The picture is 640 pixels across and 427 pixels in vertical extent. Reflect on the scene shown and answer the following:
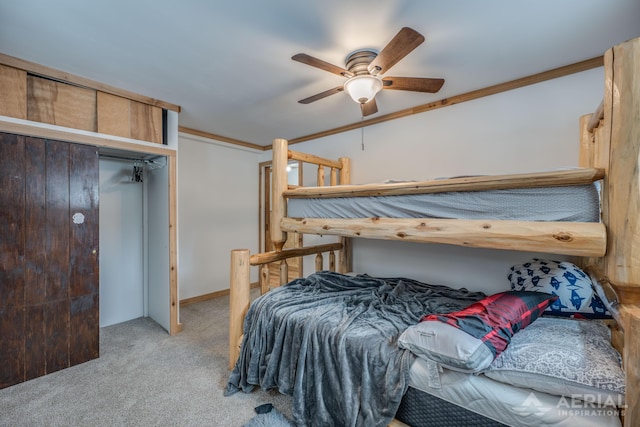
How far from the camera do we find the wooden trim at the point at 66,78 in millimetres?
1950

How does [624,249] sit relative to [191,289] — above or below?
above

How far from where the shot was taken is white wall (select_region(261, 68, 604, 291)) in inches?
82.4

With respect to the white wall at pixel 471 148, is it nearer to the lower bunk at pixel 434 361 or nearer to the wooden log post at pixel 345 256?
the wooden log post at pixel 345 256

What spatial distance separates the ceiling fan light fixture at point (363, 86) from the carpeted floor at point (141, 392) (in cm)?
207

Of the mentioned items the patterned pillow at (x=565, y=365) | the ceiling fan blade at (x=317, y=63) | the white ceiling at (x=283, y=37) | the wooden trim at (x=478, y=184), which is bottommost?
the patterned pillow at (x=565, y=365)

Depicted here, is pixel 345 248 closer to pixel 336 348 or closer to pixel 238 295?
pixel 238 295

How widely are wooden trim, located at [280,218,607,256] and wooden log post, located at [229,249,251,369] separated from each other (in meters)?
0.73

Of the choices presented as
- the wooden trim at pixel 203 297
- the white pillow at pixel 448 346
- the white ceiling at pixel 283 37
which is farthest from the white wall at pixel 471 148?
the wooden trim at pixel 203 297

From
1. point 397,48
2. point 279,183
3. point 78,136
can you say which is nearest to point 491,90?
point 397,48

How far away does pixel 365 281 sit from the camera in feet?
8.32

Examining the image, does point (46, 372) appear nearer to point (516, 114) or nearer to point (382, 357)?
point (382, 357)

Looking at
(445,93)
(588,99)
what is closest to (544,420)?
(588,99)

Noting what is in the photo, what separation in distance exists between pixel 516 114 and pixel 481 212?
4.71 feet

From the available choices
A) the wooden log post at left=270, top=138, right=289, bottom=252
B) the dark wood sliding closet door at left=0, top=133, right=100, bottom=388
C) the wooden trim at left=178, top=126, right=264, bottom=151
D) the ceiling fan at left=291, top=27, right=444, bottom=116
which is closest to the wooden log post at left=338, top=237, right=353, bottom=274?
the wooden log post at left=270, top=138, right=289, bottom=252
